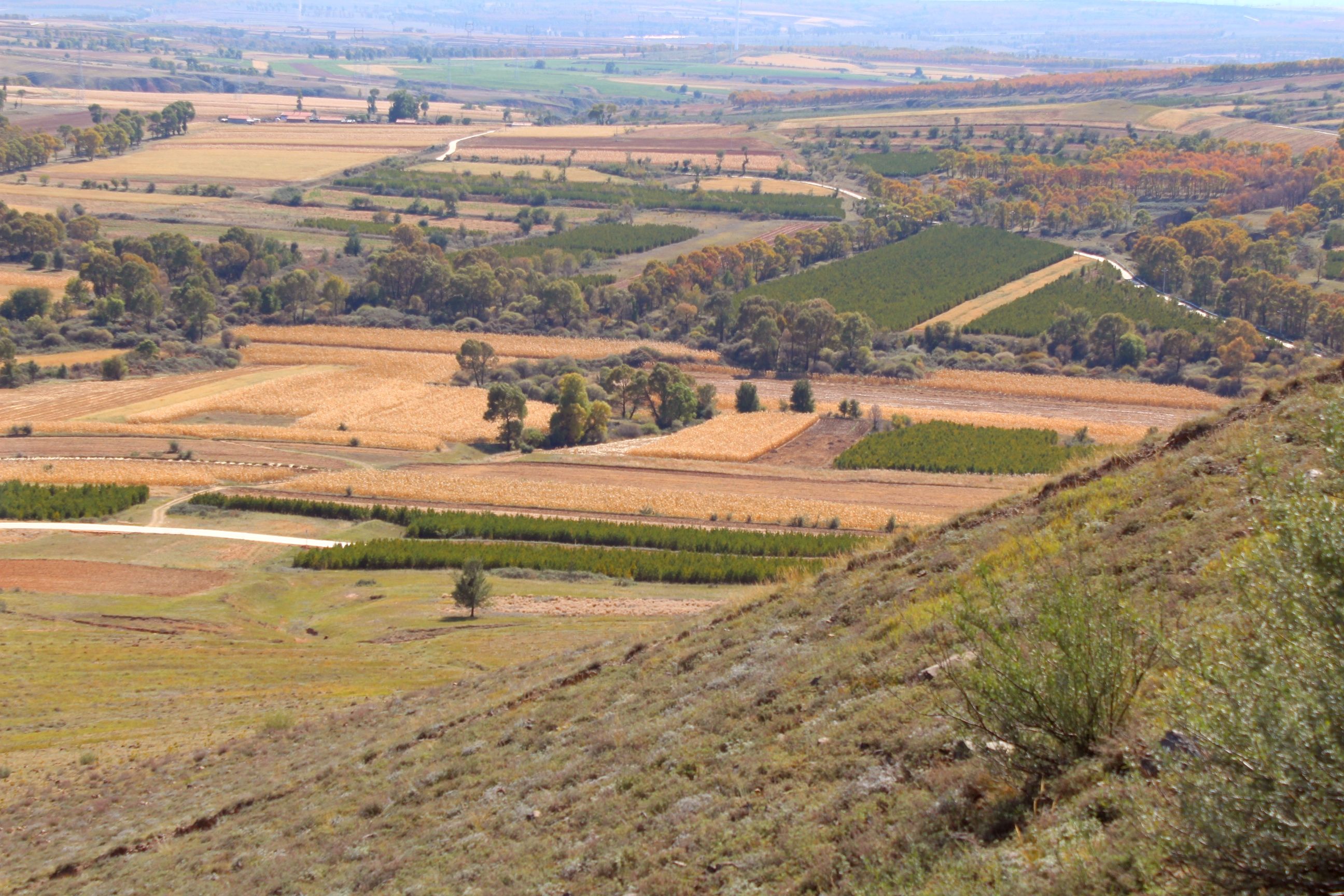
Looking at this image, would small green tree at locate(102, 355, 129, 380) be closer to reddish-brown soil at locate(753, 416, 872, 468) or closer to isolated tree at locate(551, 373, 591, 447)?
isolated tree at locate(551, 373, 591, 447)

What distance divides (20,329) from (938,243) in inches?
4475

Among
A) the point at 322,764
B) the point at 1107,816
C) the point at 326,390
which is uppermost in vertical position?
the point at 1107,816

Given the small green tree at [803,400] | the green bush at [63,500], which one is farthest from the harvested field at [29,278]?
the small green tree at [803,400]

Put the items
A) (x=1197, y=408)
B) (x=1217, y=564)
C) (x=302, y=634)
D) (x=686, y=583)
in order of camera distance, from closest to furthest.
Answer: (x=1217, y=564)
(x=302, y=634)
(x=686, y=583)
(x=1197, y=408)

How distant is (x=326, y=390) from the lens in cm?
9556

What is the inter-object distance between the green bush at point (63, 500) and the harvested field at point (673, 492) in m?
8.69

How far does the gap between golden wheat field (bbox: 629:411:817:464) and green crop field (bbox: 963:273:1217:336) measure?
37.8 meters

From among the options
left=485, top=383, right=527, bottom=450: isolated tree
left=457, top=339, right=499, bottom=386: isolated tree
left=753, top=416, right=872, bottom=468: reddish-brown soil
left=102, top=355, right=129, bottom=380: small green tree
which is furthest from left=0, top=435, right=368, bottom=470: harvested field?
left=753, top=416, right=872, bottom=468: reddish-brown soil

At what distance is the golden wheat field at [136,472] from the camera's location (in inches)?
2616

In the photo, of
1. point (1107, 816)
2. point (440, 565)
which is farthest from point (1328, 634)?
point (440, 565)

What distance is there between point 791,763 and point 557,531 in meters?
44.6

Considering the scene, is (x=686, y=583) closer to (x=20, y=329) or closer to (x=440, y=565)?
(x=440, y=565)

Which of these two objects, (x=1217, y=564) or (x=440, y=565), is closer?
(x=1217, y=564)

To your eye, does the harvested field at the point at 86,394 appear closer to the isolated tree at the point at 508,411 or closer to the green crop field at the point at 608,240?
the isolated tree at the point at 508,411
